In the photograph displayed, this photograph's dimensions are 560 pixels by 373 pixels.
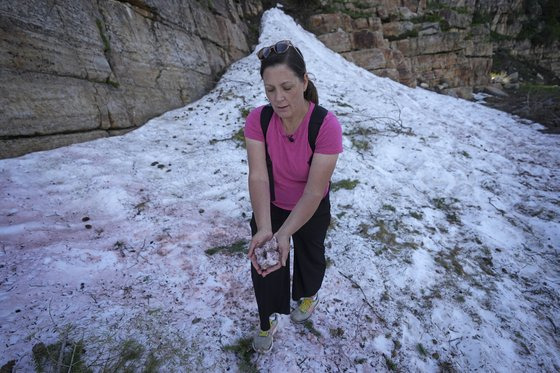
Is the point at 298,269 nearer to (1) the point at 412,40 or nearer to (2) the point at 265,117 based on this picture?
(2) the point at 265,117

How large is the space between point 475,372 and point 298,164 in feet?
7.89

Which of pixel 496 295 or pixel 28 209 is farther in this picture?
pixel 28 209

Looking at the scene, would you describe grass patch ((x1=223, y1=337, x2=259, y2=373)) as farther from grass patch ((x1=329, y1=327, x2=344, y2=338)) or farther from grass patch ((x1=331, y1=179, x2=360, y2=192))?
grass patch ((x1=331, y1=179, x2=360, y2=192))

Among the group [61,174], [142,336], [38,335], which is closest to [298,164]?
[142,336]

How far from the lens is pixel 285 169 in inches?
78.7

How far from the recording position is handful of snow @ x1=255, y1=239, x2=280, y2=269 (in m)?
1.79

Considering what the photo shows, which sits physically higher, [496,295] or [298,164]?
[298,164]

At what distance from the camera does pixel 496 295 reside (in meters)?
3.00

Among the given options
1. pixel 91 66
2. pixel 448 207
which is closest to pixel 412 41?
pixel 448 207

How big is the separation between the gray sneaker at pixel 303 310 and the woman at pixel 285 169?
337 mm

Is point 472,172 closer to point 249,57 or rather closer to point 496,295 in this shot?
point 496,295

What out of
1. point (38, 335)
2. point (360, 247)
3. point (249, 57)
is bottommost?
point (360, 247)

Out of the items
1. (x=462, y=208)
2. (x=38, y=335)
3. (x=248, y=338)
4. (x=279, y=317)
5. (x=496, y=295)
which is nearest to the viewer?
(x=38, y=335)

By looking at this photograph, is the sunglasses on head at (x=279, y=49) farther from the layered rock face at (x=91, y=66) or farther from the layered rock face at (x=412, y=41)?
the layered rock face at (x=412, y=41)
